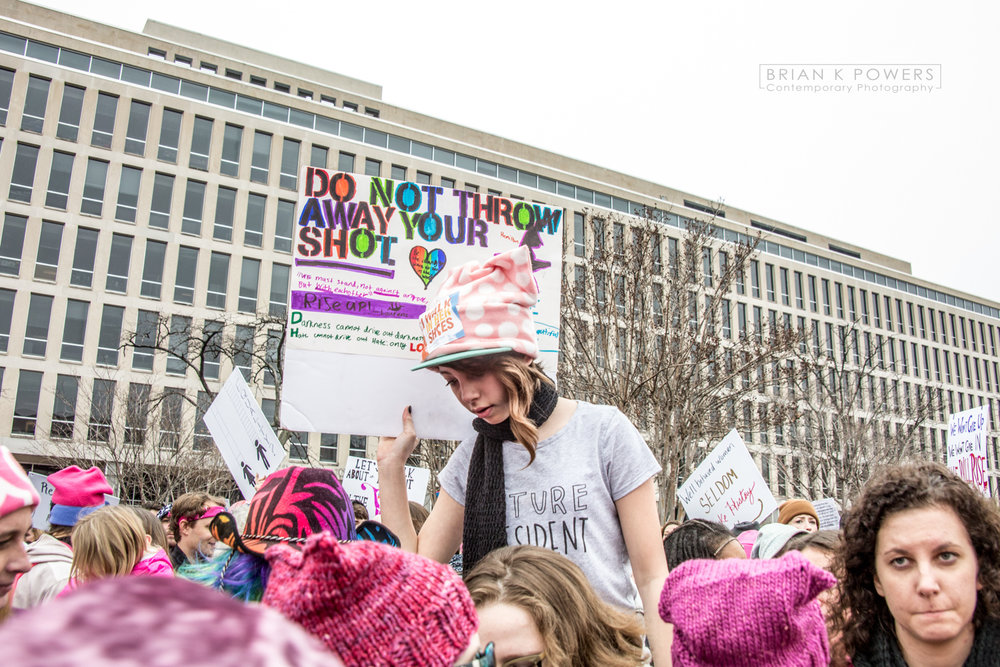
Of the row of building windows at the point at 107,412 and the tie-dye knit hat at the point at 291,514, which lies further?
the row of building windows at the point at 107,412

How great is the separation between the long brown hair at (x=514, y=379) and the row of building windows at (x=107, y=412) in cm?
2440

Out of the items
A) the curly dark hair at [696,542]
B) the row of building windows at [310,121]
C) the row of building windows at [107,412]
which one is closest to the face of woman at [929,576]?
the curly dark hair at [696,542]

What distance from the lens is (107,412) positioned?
96.0ft

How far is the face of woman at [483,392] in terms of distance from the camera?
2.33 m

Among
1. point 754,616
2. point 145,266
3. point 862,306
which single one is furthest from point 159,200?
point 862,306

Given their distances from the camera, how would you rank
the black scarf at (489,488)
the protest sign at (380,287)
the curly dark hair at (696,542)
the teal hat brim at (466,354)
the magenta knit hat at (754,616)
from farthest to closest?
the curly dark hair at (696,542)
the protest sign at (380,287)
the black scarf at (489,488)
the teal hat brim at (466,354)
the magenta knit hat at (754,616)

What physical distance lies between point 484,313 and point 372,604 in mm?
1313

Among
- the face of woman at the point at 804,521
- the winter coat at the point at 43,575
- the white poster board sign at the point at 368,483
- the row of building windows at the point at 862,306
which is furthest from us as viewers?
the row of building windows at the point at 862,306

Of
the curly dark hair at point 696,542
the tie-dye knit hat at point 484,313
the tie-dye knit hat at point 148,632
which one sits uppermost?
the tie-dye knit hat at point 484,313

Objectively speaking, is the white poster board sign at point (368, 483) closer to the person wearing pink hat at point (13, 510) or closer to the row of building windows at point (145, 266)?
the person wearing pink hat at point (13, 510)

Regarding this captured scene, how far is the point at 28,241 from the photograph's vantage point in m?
34.3

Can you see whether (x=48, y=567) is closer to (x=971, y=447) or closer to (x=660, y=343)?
(x=971, y=447)

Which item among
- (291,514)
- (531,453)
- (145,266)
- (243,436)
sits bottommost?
(291,514)

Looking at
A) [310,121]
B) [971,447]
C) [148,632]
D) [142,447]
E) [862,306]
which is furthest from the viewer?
[862,306]
